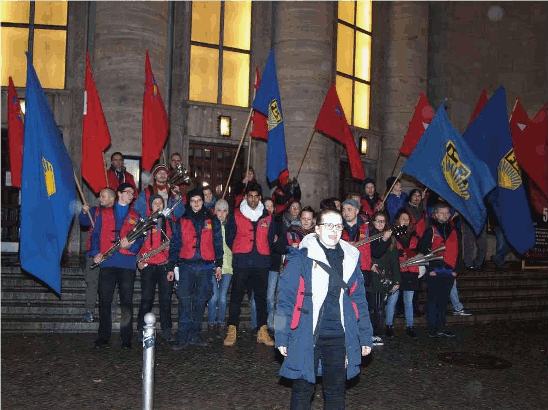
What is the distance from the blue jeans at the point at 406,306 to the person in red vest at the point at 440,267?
0.30m

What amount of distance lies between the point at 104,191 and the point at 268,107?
12.7ft

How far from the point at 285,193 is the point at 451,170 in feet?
12.5

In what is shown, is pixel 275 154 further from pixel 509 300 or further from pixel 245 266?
pixel 509 300

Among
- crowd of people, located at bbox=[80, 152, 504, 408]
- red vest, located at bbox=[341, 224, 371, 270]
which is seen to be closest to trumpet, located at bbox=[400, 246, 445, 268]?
crowd of people, located at bbox=[80, 152, 504, 408]

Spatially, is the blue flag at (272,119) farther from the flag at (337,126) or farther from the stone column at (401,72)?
the stone column at (401,72)

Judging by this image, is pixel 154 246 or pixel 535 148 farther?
pixel 535 148

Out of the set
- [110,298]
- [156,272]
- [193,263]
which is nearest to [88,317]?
[110,298]

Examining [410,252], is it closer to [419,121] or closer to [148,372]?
[419,121]

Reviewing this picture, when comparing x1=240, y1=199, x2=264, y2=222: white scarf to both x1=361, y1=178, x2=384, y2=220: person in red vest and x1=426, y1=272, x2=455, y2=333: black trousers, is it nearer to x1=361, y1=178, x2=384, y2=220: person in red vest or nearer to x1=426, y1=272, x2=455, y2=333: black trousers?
x1=426, y1=272, x2=455, y2=333: black trousers

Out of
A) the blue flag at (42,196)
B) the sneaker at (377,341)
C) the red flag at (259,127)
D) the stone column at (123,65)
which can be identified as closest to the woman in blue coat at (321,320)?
the blue flag at (42,196)

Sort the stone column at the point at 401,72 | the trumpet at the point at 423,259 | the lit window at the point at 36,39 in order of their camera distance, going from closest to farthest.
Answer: the trumpet at the point at 423,259, the lit window at the point at 36,39, the stone column at the point at 401,72

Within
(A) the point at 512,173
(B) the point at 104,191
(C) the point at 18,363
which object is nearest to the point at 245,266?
(B) the point at 104,191

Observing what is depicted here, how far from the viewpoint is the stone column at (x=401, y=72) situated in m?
19.1

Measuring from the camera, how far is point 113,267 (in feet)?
27.4
